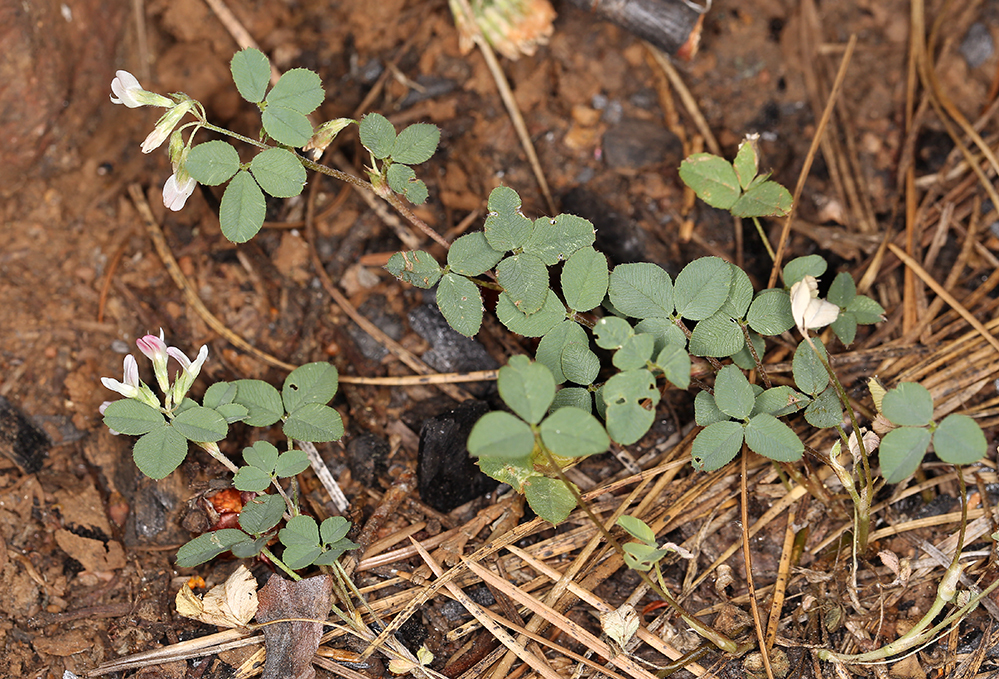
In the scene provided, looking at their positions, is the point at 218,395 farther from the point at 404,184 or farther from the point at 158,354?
the point at 404,184

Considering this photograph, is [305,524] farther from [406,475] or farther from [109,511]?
[109,511]

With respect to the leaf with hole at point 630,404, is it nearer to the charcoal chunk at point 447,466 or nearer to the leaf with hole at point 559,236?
the leaf with hole at point 559,236

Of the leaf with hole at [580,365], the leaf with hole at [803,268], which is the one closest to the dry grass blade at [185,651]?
the leaf with hole at [580,365]

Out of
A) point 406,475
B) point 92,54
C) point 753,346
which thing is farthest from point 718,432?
point 92,54

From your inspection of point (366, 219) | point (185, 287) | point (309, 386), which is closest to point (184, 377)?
point (309, 386)

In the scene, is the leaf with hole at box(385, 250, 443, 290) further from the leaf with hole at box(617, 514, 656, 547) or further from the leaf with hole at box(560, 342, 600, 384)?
the leaf with hole at box(617, 514, 656, 547)

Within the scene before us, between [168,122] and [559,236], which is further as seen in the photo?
[559,236]
